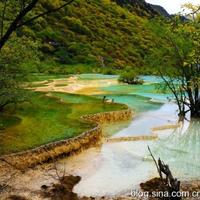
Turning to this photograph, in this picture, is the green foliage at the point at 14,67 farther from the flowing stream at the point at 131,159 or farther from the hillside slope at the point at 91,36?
the hillside slope at the point at 91,36

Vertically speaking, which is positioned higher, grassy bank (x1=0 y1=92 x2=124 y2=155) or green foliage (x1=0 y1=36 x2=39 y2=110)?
green foliage (x1=0 y1=36 x2=39 y2=110)

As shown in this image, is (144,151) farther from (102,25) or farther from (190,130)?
(102,25)

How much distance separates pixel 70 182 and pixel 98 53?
325 feet

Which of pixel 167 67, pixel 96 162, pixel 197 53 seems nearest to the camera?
pixel 197 53

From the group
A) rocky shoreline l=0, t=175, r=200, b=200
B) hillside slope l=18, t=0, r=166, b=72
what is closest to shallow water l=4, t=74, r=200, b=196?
rocky shoreline l=0, t=175, r=200, b=200

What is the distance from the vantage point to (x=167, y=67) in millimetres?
42219

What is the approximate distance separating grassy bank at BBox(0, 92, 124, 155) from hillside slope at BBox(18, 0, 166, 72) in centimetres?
6031

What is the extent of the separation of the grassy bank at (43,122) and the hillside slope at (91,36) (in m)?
60.3

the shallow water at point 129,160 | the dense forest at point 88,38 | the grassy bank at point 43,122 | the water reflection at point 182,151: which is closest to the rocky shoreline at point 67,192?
the shallow water at point 129,160

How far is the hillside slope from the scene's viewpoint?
112m

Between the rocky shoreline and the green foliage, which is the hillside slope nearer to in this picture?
the green foliage

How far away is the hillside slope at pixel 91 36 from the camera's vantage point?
112 m

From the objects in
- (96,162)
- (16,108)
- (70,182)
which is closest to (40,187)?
(70,182)

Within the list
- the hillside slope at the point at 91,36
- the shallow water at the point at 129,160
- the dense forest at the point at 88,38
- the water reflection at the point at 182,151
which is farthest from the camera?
the hillside slope at the point at 91,36
